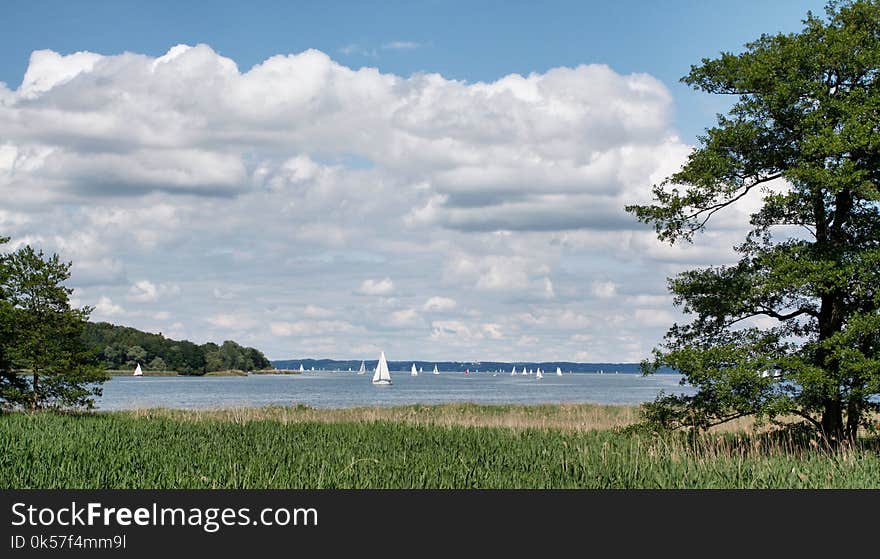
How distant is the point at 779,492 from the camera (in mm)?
13914

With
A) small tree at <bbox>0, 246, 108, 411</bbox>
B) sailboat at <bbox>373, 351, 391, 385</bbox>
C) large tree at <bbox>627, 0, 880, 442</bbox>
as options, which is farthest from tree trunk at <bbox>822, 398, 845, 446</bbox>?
sailboat at <bbox>373, 351, 391, 385</bbox>

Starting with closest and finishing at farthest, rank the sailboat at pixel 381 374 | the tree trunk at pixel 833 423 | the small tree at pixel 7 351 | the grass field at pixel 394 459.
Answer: the grass field at pixel 394 459
the tree trunk at pixel 833 423
the small tree at pixel 7 351
the sailboat at pixel 381 374

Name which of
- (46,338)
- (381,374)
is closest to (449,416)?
(46,338)

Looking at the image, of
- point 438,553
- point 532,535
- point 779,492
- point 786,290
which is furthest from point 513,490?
point 786,290

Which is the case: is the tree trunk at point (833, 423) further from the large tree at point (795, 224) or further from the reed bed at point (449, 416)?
the reed bed at point (449, 416)

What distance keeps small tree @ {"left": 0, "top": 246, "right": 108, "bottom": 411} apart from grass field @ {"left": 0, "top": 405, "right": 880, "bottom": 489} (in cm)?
756

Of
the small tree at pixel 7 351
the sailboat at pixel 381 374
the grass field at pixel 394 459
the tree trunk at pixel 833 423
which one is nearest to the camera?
the grass field at pixel 394 459

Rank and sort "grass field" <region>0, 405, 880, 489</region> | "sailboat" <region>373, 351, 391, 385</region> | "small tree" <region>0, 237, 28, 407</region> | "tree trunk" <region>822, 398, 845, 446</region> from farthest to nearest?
"sailboat" <region>373, 351, 391, 385</region>, "small tree" <region>0, 237, 28, 407</region>, "tree trunk" <region>822, 398, 845, 446</region>, "grass field" <region>0, 405, 880, 489</region>

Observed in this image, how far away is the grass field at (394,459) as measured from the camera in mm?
14461

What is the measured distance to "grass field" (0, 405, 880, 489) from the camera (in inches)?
569

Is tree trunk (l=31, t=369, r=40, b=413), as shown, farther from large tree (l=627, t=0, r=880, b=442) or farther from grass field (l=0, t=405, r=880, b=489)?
large tree (l=627, t=0, r=880, b=442)

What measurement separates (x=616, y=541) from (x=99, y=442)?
45.6 feet

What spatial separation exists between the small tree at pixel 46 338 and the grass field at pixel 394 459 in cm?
756

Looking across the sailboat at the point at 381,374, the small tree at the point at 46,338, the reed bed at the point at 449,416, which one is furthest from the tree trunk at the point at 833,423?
the sailboat at the point at 381,374
